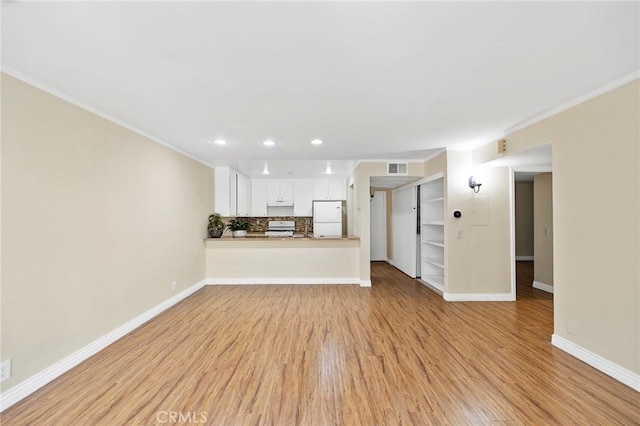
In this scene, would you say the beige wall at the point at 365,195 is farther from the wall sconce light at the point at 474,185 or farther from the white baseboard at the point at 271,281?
the wall sconce light at the point at 474,185

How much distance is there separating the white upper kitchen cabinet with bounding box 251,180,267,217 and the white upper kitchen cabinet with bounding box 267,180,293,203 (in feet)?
0.44

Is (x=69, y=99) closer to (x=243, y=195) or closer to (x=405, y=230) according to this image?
(x=243, y=195)

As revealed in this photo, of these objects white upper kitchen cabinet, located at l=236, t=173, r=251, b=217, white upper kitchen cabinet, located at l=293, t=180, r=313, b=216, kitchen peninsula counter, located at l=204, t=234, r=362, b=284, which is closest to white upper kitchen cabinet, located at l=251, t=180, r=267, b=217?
white upper kitchen cabinet, located at l=236, t=173, r=251, b=217

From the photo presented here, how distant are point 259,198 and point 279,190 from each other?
587 millimetres

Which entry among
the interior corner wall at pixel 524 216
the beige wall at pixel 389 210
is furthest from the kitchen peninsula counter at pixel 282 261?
the interior corner wall at pixel 524 216

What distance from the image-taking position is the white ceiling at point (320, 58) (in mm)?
1411

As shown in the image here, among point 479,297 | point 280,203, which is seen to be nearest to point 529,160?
point 479,297

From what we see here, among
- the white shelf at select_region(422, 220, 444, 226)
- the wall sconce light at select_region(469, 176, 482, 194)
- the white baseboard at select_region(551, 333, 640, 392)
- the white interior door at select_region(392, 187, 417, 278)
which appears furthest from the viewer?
the white interior door at select_region(392, 187, 417, 278)

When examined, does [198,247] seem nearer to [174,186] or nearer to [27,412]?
[174,186]

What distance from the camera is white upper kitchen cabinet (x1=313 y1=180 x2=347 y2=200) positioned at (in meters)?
7.40

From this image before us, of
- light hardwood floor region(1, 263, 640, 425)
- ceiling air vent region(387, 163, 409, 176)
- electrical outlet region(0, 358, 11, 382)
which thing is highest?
ceiling air vent region(387, 163, 409, 176)

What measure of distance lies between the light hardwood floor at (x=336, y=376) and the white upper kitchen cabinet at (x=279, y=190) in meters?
4.07

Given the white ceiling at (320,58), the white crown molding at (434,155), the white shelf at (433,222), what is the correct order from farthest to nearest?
the white shelf at (433,222)
the white crown molding at (434,155)
the white ceiling at (320,58)

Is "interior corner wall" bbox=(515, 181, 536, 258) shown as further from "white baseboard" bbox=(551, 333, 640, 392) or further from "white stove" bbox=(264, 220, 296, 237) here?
"white stove" bbox=(264, 220, 296, 237)
